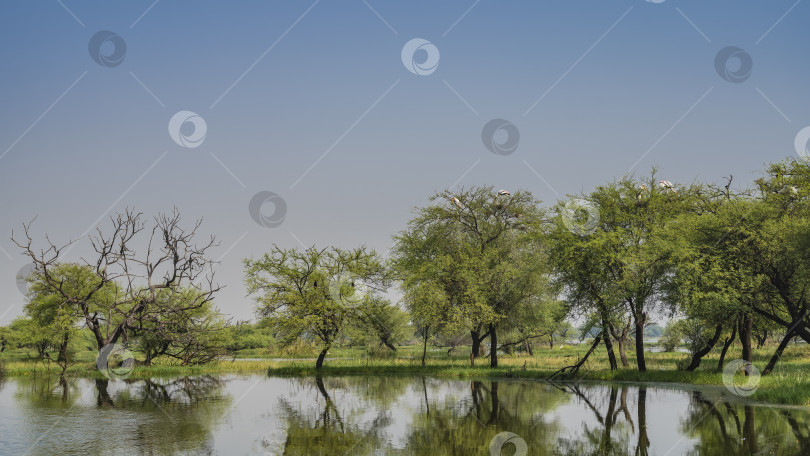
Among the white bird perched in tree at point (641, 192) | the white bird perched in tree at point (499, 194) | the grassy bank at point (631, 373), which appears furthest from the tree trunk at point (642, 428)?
the white bird perched in tree at point (499, 194)

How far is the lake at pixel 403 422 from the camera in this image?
48.7ft

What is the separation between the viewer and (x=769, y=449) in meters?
14.0

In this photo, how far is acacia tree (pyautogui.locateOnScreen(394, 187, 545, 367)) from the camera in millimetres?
41781

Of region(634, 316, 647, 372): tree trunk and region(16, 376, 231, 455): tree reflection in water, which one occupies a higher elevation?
region(634, 316, 647, 372): tree trunk

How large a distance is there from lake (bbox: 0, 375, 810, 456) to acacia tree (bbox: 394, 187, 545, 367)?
37.2ft

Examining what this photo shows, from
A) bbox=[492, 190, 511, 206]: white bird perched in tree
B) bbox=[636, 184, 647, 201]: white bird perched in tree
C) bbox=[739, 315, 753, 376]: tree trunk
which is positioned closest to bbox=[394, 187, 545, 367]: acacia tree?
bbox=[492, 190, 511, 206]: white bird perched in tree

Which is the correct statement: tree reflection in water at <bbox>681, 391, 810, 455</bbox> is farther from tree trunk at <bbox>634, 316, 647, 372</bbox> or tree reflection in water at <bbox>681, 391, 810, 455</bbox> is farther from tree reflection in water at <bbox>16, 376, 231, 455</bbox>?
tree reflection in water at <bbox>16, 376, 231, 455</bbox>

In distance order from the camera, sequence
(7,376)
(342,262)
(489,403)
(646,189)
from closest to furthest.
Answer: (489,403)
(646,189)
(7,376)
(342,262)

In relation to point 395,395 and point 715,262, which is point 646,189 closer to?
point 715,262

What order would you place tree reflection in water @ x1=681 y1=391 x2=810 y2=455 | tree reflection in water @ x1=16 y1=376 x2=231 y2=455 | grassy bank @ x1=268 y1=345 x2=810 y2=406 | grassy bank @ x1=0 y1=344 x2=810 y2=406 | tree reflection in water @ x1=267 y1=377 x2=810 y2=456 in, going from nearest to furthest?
1. tree reflection in water @ x1=681 y1=391 x2=810 y2=455
2. tree reflection in water @ x1=267 y1=377 x2=810 y2=456
3. tree reflection in water @ x1=16 y1=376 x2=231 y2=455
4. grassy bank @ x1=268 y1=345 x2=810 y2=406
5. grassy bank @ x1=0 y1=344 x2=810 y2=406

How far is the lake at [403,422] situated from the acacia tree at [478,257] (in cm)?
1134

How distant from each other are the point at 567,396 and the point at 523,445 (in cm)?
1282

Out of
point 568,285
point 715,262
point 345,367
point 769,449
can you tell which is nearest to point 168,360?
point 345,367

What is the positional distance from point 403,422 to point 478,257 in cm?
2574
